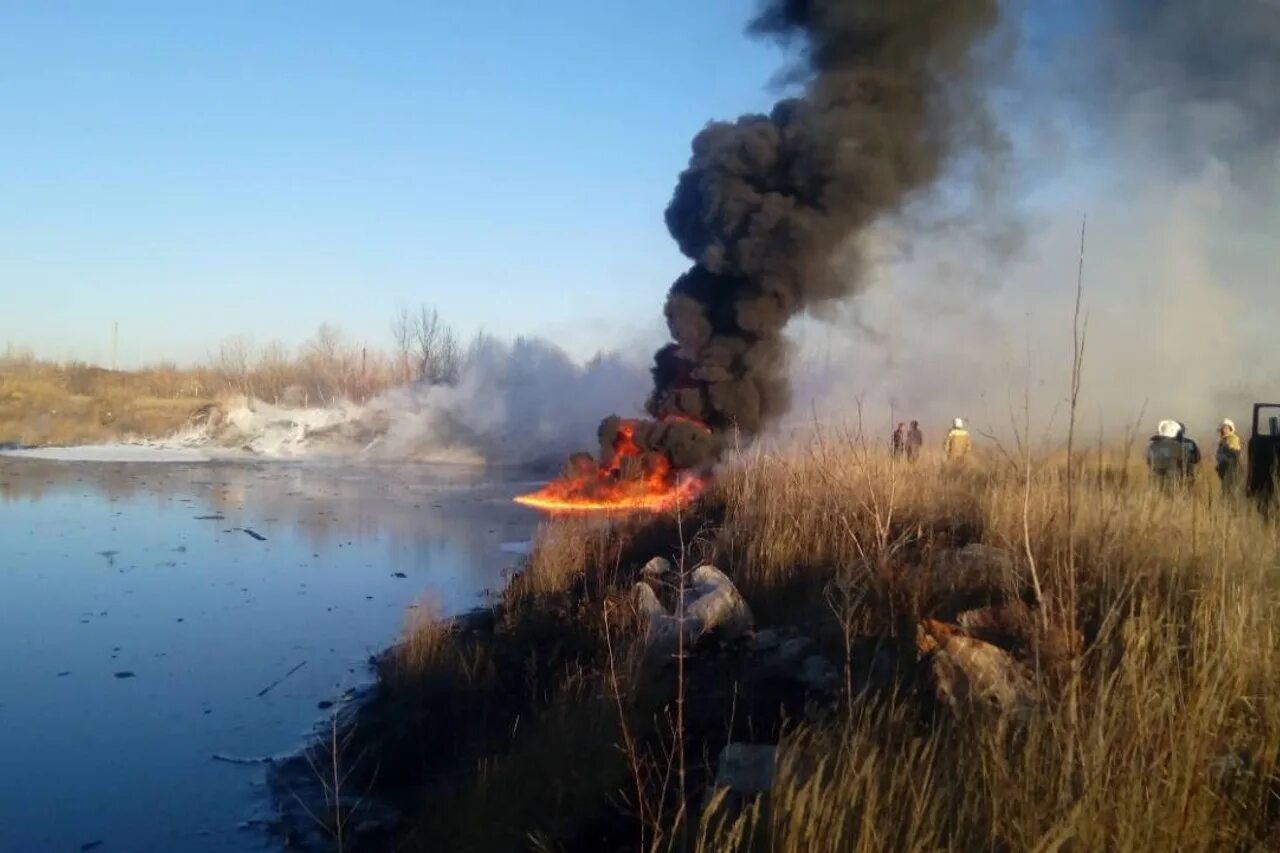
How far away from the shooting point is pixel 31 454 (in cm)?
4394

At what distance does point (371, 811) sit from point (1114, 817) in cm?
588

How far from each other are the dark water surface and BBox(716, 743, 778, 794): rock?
4.13m

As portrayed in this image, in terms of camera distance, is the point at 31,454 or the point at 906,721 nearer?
the point at 906,721

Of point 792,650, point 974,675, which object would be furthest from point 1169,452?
point 974,675

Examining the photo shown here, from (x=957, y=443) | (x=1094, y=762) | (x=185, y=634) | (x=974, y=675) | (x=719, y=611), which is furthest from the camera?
(x=957, y=443)

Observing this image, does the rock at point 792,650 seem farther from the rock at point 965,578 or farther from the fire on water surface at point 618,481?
the fire on water surface at point 618,481

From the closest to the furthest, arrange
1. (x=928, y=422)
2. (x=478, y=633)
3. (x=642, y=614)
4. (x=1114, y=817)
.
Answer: (x=1114, y=817)
(x=642, y=614)
(x=478, y=633)
(x=928, y=422)

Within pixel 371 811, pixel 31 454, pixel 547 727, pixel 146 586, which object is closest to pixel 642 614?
pixel 547 727

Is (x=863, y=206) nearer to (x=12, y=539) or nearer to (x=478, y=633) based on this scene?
(x=478, y=633)

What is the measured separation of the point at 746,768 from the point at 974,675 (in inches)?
57.7

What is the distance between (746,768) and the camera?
5.11 metres

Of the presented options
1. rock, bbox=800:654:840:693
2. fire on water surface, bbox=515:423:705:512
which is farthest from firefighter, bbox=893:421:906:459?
rock, bbox=800:654:840:693

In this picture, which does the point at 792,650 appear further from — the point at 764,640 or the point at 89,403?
the point at 89,403

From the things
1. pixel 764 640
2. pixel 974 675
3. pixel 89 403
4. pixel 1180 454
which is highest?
pixel 89 403
